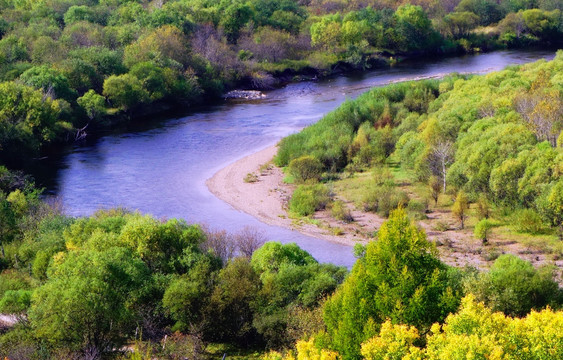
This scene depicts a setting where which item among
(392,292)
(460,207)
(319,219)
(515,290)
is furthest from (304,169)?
(392,292)

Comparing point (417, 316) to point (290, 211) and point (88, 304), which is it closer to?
point (88, 304)

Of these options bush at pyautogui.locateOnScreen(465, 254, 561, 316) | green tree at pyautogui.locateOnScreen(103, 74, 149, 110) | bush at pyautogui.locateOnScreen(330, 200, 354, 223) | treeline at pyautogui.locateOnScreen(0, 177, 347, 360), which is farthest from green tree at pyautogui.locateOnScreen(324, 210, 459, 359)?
green tree at pyautogui.locateOnScreen(103, 74, 149, 110)

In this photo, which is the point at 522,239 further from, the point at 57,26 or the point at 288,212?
the point at 57,26

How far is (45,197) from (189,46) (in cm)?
5843

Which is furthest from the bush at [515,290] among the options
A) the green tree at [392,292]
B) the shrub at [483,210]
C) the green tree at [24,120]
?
the green tree at [24,120]

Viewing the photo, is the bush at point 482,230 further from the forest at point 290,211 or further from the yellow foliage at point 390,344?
the yellow foliage at point 390,344

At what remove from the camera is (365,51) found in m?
131

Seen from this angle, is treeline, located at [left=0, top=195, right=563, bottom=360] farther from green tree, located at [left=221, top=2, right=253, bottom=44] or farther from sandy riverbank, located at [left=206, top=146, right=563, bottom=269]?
green tree, located at [left=221, top=2, right=253, bottom=44]

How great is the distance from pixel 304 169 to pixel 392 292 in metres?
39.6

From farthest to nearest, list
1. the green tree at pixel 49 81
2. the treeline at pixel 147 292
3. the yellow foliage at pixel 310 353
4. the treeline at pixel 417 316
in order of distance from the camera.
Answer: the green tree at pixel 49 81 → the treeline at pixel 147 292 → the yellow foliage at pixel 310 353 → the treeline at pixel 417 316

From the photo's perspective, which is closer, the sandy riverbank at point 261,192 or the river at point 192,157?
the sandy riverbank at point 261,192

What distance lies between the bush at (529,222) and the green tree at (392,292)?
24.6 m

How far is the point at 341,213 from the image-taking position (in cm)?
5759

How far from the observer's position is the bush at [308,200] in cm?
5919
